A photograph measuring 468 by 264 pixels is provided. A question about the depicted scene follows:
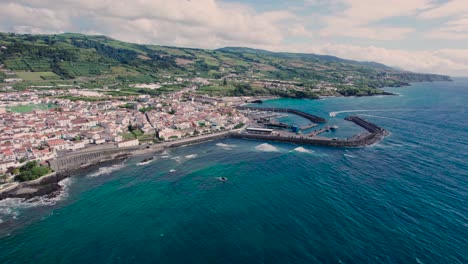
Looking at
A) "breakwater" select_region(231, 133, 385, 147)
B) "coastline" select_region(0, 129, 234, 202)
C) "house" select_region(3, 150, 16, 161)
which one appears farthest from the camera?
"breakwater" select_region(231, 133, 385, 147)

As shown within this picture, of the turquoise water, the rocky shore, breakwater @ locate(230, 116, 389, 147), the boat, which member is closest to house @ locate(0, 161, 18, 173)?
the rocky shore

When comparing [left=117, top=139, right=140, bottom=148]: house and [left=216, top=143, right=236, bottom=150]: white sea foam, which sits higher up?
[left=117, top=139, right=140, bottom=148]: house

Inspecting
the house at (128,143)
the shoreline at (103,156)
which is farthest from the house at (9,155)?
the house at (128,143)

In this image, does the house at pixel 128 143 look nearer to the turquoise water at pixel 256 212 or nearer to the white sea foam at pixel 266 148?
the turquoise water at pixel 256 212

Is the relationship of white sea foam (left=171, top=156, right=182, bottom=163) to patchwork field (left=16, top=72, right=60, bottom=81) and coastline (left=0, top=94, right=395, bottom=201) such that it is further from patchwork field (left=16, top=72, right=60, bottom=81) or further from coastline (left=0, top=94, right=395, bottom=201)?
patchwork field (left=16, top=72, right=60, bottom=81)

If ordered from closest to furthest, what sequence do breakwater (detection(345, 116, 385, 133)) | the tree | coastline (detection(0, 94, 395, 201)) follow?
coastline (detection(0, 94, 395, 201)), the tree, breakwater (detection(345, 116, 385, 133))

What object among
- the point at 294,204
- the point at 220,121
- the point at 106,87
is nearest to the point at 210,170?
the point at 294,204

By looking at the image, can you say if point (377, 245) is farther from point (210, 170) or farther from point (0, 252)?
point (0, 252)
